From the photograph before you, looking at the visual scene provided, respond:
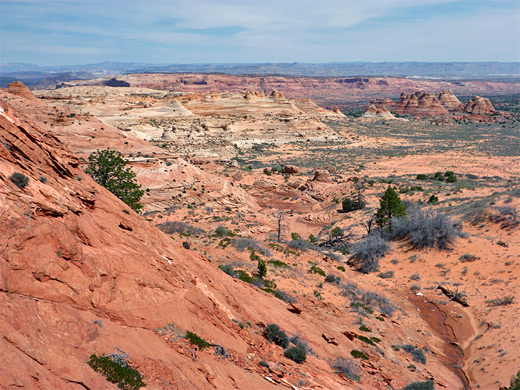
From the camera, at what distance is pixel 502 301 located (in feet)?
57.1

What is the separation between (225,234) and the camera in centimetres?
2244

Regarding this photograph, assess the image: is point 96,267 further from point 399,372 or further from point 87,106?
point 87,106

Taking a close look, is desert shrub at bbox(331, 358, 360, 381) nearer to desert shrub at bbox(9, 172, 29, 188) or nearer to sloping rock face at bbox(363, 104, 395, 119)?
desert shrub at bbox(9, 172, 29, 188)

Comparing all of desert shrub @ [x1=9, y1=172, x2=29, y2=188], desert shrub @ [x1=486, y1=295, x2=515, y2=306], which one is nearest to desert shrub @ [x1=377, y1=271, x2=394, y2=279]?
desert shrub @ [x1=486, y1=295, x2=515, y2=306]

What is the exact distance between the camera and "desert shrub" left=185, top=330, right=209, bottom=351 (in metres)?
7.94

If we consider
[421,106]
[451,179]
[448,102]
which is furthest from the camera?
[448,102]

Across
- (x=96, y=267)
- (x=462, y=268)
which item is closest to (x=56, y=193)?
(x=96, y=267)

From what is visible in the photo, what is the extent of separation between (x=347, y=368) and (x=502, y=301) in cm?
1176

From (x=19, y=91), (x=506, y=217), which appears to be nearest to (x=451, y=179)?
(x=506, y=217)

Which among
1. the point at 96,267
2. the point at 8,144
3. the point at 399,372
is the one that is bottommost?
the point at 399,372

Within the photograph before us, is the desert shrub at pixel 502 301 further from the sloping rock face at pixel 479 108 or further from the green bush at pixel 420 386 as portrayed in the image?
the sloping rock face at pixel 479 108

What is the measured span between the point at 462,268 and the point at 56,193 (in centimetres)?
2218

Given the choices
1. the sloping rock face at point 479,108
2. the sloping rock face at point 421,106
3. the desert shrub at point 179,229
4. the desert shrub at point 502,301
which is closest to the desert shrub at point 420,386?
the desert shrub at point 502,301

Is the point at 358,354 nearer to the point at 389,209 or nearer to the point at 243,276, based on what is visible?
the point at 243,276
